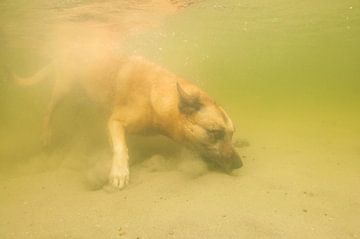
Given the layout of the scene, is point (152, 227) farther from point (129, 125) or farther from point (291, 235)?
point (129, 125)

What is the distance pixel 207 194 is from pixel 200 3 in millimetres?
9981

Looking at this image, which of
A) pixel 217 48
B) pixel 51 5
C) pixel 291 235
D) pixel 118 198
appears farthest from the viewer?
pixel 217 48

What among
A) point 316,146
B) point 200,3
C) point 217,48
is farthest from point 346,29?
point 316,146

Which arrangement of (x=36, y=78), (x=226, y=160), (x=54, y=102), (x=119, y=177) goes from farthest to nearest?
(x=36, y=78) < (x=54, y=102) < (x=226, y=160) < (x=119, y=177)

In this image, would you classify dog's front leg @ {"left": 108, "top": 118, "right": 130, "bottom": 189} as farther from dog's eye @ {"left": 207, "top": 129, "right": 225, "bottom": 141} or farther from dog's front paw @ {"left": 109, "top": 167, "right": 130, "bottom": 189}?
dog's eye @ {"left": 207, "top": 129, "right": 225, "bottom": 141}

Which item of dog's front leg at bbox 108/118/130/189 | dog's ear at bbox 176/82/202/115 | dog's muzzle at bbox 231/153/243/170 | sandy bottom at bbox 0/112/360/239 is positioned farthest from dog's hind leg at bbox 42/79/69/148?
dog's muzzle at bbox 231/153/243/170

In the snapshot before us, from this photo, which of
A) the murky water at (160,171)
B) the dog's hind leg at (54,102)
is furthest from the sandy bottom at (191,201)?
the dog's hind leg at (54,102)

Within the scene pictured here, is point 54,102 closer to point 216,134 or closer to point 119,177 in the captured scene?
point 119,177

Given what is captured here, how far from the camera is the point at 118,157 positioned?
5402 mm

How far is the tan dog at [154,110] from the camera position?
17.1 feet

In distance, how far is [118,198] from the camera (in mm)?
4645

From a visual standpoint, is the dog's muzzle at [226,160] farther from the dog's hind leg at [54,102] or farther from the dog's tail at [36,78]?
the dog's tail at [36,78]

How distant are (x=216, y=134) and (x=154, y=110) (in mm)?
1110

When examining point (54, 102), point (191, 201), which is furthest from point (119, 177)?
point (54, 102)
